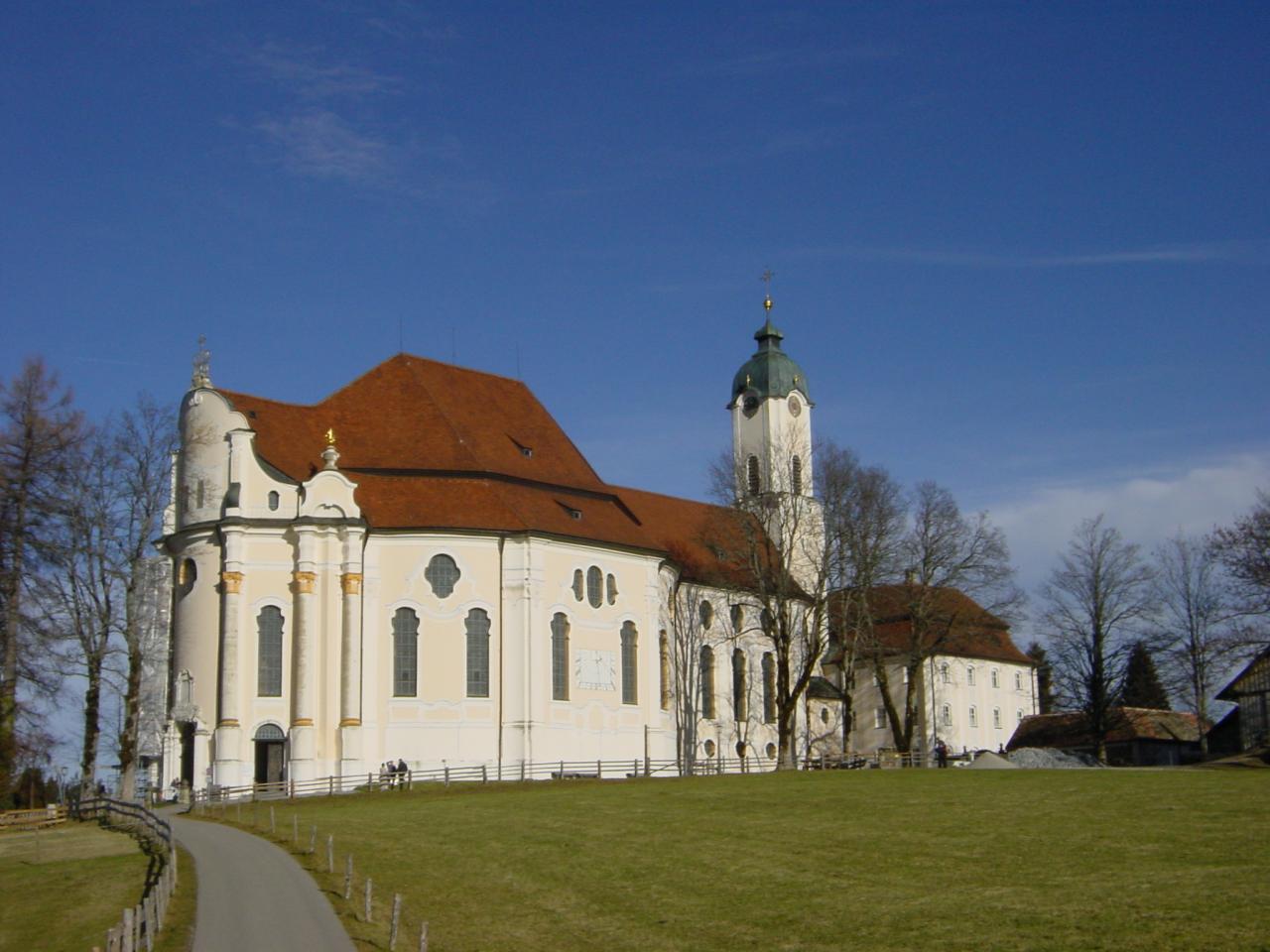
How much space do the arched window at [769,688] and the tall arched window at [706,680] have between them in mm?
3699

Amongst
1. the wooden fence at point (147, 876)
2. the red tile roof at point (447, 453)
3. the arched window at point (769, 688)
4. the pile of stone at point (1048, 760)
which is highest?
the red tile roof at point (447, 453)

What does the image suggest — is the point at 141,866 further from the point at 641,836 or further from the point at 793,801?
the point at 793,801

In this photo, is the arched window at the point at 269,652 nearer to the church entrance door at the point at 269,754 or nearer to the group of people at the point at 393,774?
the church entrance door at the point at 269,754

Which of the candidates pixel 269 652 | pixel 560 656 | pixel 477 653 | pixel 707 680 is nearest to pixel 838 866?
pixel 477 653

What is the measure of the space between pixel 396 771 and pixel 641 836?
19.7 metres

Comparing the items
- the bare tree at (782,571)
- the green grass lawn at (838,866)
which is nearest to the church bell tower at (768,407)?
the bare tree at (782,571)

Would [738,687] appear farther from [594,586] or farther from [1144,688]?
[1144,688]

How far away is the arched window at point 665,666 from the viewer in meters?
61.8

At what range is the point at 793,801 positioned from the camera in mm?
38875

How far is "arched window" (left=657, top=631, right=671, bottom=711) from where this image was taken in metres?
61.8

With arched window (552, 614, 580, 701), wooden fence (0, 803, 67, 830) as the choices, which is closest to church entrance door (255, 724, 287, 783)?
wooden fence (0, 803, 67, 830)

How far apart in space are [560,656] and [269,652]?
34.9 ft

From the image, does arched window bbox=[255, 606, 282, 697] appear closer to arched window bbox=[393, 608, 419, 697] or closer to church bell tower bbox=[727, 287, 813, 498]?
arched window bbox=[393, 608, 419, 697]

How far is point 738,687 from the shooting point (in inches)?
2672
